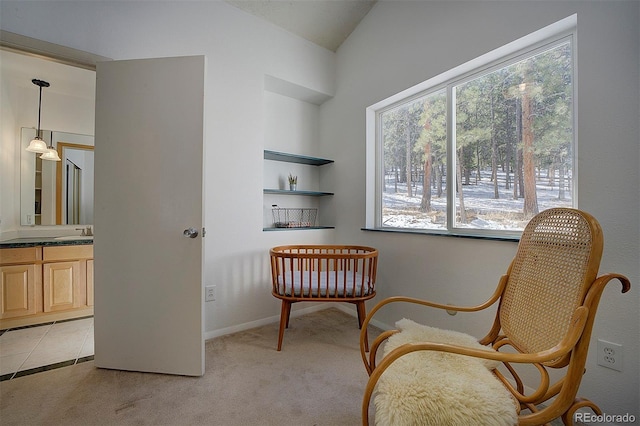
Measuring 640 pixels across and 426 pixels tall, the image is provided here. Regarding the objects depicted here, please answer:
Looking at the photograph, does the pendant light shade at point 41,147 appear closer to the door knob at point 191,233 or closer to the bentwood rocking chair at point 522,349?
the door knob at point 191,233

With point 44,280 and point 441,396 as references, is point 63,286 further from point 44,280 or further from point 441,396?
point 441,396

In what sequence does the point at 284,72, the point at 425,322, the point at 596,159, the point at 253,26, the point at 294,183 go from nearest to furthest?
the point at 596,159, the point at 425,322, the point at 253,26, the point at 284,72, the point at 294,183

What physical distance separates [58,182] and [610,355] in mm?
4611

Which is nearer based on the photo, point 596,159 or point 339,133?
point 596,159

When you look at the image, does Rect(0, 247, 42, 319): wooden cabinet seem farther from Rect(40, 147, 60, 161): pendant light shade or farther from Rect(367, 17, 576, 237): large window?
Rect(367, 17, 576, 237): large window

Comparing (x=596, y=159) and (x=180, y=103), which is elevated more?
(x=180, y=103)

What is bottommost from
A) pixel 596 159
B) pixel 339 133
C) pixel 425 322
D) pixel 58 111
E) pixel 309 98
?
pixel 425 322

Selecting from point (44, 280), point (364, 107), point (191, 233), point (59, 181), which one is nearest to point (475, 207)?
point (364, 107)

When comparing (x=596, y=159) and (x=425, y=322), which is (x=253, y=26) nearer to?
(x=596, y=159)

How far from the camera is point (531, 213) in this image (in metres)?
1.61

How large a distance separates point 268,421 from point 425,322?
1299 millimetres

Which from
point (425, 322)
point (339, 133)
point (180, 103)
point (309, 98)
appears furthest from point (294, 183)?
point (425, 322)

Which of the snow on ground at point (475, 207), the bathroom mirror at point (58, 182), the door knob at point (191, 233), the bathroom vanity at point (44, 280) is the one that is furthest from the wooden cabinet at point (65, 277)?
the snow on ground at point (475, 207)

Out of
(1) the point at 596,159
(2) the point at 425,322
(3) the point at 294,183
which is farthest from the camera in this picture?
(3) the point at 294,183
